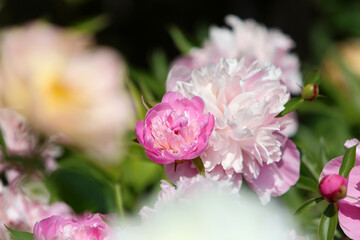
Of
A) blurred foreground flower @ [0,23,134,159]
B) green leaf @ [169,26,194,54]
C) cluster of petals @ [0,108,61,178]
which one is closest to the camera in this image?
cluster of petals @ [0,108,61,178]

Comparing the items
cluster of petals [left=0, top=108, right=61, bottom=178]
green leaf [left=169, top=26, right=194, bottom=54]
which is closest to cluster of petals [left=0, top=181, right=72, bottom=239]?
cluster of petals [left=0, top=108, right=61, bottom=178]

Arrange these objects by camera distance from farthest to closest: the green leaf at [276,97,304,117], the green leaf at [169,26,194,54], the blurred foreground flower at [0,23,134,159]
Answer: the blurred foreground flower at [0,23,134,159] → the green leaf at [169,26,194,54] → the green leaf at [276,97,304,117]

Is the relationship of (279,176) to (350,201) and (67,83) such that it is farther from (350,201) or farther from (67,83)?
(67,83)

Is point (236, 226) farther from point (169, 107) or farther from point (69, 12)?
point (69, 12)

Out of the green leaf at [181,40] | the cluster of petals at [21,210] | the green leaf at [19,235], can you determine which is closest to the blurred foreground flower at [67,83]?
the green leaf at [181,40]

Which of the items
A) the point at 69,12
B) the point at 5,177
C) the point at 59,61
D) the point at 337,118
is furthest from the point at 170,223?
the point at 69,12

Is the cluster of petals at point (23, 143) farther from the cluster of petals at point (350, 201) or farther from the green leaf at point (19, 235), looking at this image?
the cluster of petals at point (350, 201)

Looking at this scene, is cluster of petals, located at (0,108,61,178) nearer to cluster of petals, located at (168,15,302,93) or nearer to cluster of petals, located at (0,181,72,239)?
cluster of petals, located at (0,181,72,239)

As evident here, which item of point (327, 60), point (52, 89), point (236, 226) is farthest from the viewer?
point (327, 60)
